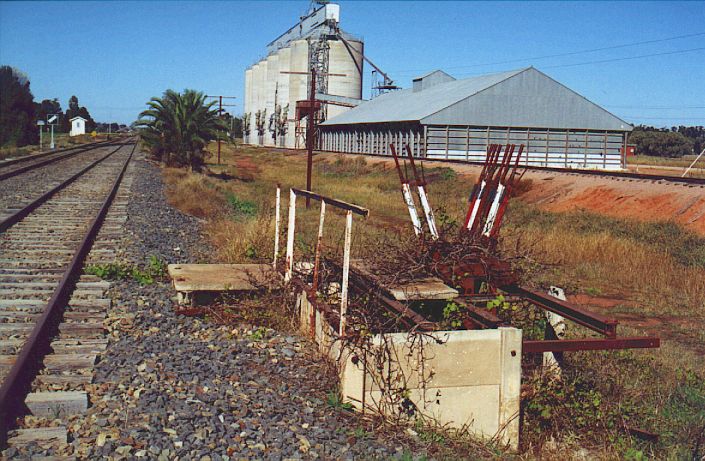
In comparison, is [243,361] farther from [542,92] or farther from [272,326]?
[542,92]

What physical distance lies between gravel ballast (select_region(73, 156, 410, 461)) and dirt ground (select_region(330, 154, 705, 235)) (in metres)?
13.7

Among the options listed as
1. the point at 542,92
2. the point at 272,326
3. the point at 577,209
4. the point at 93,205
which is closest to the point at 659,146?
the point at 542,92

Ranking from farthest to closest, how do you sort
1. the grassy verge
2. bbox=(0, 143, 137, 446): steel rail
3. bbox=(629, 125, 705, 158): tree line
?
bbox=(629, 125, 705, 158): tree line < the grassy verge < bbox=(0, 143, 137, 446): steel rail

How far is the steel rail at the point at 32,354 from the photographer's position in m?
5.05

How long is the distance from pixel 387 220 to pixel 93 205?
7.64m

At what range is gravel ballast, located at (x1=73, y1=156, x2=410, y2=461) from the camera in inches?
187

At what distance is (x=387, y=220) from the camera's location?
65.8 feet

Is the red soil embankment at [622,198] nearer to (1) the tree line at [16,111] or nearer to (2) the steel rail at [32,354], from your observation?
(2) the steel rail at [32,354]

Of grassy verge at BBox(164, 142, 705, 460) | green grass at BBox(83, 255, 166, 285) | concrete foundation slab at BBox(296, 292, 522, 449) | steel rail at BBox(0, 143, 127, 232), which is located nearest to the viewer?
concrete foundation slab at BBox(296, 292, 522, 449)

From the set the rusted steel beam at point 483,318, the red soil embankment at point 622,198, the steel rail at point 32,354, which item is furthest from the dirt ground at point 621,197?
the steel rail at point 32,354

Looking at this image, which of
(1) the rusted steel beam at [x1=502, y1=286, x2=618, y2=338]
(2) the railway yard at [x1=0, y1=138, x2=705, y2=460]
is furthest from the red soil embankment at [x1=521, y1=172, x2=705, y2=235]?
(1) the rusted steel beam at [x1=502, y1=286, x2=618, y2=338]

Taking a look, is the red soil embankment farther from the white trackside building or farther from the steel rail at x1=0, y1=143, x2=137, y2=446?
the white trackside building

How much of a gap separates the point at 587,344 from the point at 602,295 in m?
5.38

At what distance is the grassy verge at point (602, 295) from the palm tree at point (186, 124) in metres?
9.65
